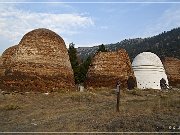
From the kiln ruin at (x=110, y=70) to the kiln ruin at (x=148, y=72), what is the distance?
4.31m

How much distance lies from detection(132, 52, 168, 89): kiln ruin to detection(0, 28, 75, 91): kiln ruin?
936cm

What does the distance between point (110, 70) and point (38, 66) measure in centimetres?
611

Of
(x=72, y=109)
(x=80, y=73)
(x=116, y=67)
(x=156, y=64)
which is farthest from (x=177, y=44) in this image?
(x=72, y=109)

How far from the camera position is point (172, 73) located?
110 feet

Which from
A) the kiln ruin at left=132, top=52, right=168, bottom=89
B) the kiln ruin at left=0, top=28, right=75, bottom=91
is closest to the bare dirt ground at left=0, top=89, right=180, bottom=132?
the kiln ruin at left=0, top=28, right=75, bottom=91

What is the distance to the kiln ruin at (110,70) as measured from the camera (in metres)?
24.3

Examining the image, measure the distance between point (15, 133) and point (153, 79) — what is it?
20927 millimetres

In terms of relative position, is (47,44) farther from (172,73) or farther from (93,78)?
(172,73)

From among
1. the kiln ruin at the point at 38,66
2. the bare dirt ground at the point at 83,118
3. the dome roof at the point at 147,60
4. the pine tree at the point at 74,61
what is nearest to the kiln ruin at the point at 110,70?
the kiln ruin at the point at 38,66

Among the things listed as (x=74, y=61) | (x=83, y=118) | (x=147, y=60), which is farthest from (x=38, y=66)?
(x=74, y=61)

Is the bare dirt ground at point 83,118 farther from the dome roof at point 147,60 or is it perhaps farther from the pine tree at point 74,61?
the pine tree at point 74,61

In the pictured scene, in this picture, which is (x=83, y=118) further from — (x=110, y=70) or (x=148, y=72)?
(x=148, y=72)

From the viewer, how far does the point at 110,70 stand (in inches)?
958

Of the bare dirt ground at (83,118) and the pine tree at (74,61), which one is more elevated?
the pine tree at (74,61)
